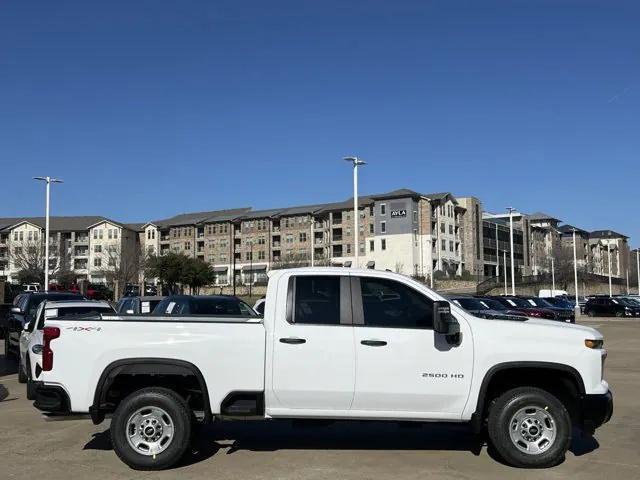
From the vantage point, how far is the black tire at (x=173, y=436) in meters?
6.67

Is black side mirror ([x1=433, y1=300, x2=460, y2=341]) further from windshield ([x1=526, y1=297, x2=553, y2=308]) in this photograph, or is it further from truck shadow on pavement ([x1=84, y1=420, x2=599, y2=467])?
windshield ([x1=526, y1=297, x2=553, y2=308])

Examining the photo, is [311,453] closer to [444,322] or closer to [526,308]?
[444,322]

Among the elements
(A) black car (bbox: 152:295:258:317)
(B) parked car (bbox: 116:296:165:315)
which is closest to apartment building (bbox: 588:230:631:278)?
(B) parked car (bbox: 116:296:165:315)

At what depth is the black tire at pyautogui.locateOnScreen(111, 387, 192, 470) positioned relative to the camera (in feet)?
21.9

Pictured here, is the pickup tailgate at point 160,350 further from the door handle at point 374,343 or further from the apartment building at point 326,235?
the apartment building at point 326,235

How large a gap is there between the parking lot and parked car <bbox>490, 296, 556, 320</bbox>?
2173 cm

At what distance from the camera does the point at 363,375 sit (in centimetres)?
Answer: 661

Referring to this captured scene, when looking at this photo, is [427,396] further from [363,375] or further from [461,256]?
[461,256]

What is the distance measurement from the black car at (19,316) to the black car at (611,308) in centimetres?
3932

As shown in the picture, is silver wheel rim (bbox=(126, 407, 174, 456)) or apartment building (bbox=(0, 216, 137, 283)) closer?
silver wheel rim (bbox=(126, 407, 174, 456))

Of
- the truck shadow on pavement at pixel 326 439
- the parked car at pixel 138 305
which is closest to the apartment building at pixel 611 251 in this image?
the parked car at pixel 138 305

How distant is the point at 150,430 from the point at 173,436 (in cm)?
26

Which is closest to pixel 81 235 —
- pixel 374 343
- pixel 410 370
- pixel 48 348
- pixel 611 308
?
pixel 611 308

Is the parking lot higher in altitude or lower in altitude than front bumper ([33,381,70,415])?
lower
